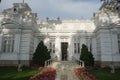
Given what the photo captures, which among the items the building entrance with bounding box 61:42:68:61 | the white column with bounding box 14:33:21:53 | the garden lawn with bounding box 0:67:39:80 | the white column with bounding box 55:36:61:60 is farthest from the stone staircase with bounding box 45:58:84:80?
the building entrance with bounding box 61:42:68:61

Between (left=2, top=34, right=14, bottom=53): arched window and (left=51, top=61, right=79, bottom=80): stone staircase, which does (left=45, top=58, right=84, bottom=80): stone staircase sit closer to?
(left=51, top=61, right=79, bottom=80): stone staircase

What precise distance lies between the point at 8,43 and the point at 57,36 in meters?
7.33

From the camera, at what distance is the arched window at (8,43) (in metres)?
24.8

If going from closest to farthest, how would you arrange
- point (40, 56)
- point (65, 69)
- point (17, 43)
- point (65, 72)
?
point (65, 72)
point (65, 69)
point (40, 56)
point (17, 43)

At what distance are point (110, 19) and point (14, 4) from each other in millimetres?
13945

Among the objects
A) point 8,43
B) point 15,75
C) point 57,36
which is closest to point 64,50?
point 57,36

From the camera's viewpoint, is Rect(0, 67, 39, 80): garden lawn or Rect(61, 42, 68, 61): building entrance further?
Rect(61, 42, 68, 61): building entrance

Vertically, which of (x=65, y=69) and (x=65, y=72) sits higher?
(x=65, y=69)

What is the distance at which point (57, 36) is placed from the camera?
27.9 metres

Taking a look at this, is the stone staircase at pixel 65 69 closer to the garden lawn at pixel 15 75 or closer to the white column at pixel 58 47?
the garden lawn at pixel 15 75

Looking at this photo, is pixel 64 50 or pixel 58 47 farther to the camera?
pixel 64 50

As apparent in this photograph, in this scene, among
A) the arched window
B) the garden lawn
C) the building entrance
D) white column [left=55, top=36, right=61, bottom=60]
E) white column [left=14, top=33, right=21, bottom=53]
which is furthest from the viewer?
the building entrance

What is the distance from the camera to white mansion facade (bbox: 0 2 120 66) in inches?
953

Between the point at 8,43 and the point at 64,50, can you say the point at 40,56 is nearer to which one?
the point at 8,43
